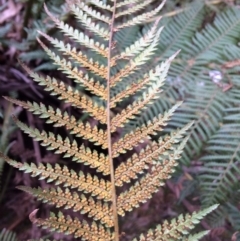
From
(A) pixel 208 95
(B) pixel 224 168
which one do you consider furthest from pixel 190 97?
(B) pixel 224 168

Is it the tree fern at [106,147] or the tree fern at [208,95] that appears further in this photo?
the tree fern at [208,95]

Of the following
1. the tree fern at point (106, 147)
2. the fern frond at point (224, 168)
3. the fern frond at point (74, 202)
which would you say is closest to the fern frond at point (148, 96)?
the tree fern at point (106, 147)

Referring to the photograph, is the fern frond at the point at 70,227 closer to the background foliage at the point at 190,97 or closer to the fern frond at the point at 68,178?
the fern frond at the point at 68,178

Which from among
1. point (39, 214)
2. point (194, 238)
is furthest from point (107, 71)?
point (39, 214)

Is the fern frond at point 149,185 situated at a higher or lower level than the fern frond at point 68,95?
lower

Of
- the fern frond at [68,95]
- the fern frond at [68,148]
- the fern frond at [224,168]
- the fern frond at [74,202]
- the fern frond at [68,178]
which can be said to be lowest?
the fern frond at [224,168]

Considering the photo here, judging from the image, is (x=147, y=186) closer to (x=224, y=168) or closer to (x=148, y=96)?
(x=148, y=96)

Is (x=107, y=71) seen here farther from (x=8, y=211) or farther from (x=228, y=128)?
(x=8, y=211)
